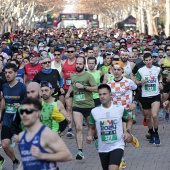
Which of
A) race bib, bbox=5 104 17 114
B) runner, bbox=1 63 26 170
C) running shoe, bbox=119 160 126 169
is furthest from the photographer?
running shoe, bbox=119 160 126 169

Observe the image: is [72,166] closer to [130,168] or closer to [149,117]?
[130,168]

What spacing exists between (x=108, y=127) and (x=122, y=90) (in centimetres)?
278

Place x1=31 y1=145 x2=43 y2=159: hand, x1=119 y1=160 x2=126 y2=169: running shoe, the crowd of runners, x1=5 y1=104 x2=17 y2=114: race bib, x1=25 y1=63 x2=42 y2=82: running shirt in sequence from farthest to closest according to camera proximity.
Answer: x1=25 y1=63 x2=42 y2=82: running shirt, x1=119 y1=160 x2=126 y2=169: running shoe, x1=5 y1=104 x2=17 y2=114: race bib, the crowd of runners, x1=31 y1=145 x2=43 y2=159: hand

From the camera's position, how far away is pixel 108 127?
8742mm

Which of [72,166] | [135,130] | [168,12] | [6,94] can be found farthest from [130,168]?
[168,12]

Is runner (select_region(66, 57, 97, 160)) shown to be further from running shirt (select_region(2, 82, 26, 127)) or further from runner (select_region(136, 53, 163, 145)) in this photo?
running shirt (select_region(2, 82, 26, 127))

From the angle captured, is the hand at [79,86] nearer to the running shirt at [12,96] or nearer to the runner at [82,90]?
the runner at [82,90]

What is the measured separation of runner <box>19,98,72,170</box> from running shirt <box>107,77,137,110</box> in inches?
208

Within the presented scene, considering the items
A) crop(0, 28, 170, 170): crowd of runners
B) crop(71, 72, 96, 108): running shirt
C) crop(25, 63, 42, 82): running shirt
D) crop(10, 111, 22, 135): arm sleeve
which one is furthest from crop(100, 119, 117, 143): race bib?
crop(25, 63, 42, 82): running shirt

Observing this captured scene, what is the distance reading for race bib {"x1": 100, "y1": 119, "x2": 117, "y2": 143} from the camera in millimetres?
8672

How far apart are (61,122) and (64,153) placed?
281 cm

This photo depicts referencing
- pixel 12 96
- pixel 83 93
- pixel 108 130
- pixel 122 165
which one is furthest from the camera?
pixel 83 93

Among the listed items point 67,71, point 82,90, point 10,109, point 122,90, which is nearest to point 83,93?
point 82,90

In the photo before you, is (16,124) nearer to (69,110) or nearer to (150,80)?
(150,80)
